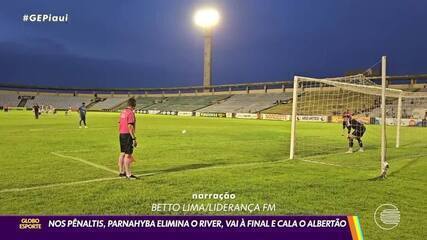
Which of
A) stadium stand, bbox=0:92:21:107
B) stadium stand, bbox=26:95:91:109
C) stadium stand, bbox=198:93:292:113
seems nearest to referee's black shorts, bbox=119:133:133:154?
stadium stand, bbox=198:93:292:113

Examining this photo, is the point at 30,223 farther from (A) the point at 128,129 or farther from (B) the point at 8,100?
(B) the point at 8,100

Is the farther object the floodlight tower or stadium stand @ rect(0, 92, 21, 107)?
→ stadium stand @ rect(0, 92, 21, 107)

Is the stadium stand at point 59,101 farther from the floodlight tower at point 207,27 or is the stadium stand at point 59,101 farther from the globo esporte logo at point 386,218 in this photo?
the globo esporte logo at point 386,218

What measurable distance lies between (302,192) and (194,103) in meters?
69.7

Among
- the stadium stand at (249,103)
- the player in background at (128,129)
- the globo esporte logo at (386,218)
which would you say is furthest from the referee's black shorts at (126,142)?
the stadium stand at (249,103)

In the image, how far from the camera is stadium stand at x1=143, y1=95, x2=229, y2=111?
7362 cm

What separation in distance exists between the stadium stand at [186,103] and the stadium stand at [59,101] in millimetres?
21366

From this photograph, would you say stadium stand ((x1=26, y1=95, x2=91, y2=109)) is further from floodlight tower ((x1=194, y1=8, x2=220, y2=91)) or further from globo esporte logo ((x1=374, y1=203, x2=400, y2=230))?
globo esporte logo ((x1=374, y1=203, x2=400, y2=230))

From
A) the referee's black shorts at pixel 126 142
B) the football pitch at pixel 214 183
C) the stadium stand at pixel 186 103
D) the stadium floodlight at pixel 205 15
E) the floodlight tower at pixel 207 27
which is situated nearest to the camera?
the football pitch at pixel 214 183

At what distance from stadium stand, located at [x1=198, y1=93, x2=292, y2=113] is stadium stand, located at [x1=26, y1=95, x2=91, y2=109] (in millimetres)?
36383

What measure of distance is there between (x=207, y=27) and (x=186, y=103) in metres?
16.5

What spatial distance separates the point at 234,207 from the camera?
18.9 ft

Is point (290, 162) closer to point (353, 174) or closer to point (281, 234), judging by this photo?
point (353, 174)

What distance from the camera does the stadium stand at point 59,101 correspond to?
87438 mm
